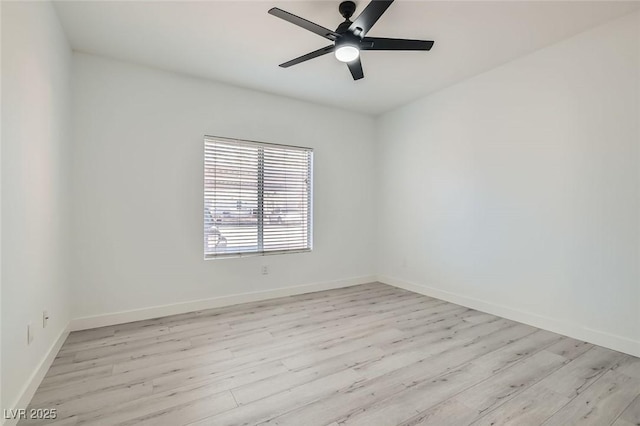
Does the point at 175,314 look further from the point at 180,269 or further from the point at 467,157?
the point at 467,157

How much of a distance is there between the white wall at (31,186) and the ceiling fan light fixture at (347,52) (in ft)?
6.19

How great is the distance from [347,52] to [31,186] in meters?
2.31

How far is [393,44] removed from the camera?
2.22 m

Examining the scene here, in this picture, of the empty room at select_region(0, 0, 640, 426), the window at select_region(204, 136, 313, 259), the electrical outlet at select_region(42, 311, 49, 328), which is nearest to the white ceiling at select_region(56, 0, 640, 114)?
the empty room at select_region(0, 0, 640, 426)

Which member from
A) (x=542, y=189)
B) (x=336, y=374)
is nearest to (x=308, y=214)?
(x=336, y=374)

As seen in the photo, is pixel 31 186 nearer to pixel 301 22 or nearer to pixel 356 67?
pixel 301 22

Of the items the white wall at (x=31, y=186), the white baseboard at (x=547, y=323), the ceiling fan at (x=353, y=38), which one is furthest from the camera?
the white baseboard at (x=547, y=323)

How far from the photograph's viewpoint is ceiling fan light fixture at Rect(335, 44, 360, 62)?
7.24 ft

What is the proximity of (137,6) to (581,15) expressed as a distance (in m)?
3.46

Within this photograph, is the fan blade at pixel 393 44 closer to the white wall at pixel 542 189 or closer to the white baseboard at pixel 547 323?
the white wall at pixel 542 189

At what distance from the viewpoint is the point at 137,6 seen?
226 cm

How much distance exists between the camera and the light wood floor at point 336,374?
5.52 ft

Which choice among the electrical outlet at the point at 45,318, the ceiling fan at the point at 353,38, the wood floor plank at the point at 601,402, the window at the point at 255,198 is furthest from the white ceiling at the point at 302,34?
the wood floor plank at the point at 601,402

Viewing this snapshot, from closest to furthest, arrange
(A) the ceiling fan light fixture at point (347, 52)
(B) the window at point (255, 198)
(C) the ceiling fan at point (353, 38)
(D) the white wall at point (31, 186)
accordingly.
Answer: (D) the white wall at point (31, 186)
(C) the ceiling fan at point (353, 38)
(A) the ceiling fan light fixture at point (347, 52)
(B) the window at point (255, 198)
